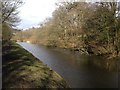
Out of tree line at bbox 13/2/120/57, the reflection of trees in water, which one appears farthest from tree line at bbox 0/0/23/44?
the reflection of trees in water

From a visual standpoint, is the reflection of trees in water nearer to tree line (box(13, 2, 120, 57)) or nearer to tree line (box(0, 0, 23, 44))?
tree line (box(13, 2, 120, 57))

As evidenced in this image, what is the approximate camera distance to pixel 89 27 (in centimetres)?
3322

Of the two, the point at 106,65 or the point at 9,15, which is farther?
the point at 9,15

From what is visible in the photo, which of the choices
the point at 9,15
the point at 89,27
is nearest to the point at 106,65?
the point at 89,27

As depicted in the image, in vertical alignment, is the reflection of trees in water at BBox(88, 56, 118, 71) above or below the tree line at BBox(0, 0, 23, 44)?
below

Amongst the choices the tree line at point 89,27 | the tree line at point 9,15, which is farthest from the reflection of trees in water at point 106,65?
the tree line at point 9,15

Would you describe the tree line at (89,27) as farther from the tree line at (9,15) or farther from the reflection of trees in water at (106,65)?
the tree line at (9,15)

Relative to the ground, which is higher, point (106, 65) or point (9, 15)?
point (9, 15)

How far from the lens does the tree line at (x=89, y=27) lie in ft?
94.9

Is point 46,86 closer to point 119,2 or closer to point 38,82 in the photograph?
point 38,82

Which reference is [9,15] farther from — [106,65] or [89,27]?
[106,65]

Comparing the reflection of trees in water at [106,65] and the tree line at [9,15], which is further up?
the tree line at [9,15]

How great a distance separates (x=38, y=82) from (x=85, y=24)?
989 inches

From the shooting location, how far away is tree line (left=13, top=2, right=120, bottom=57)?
28.9 metres
